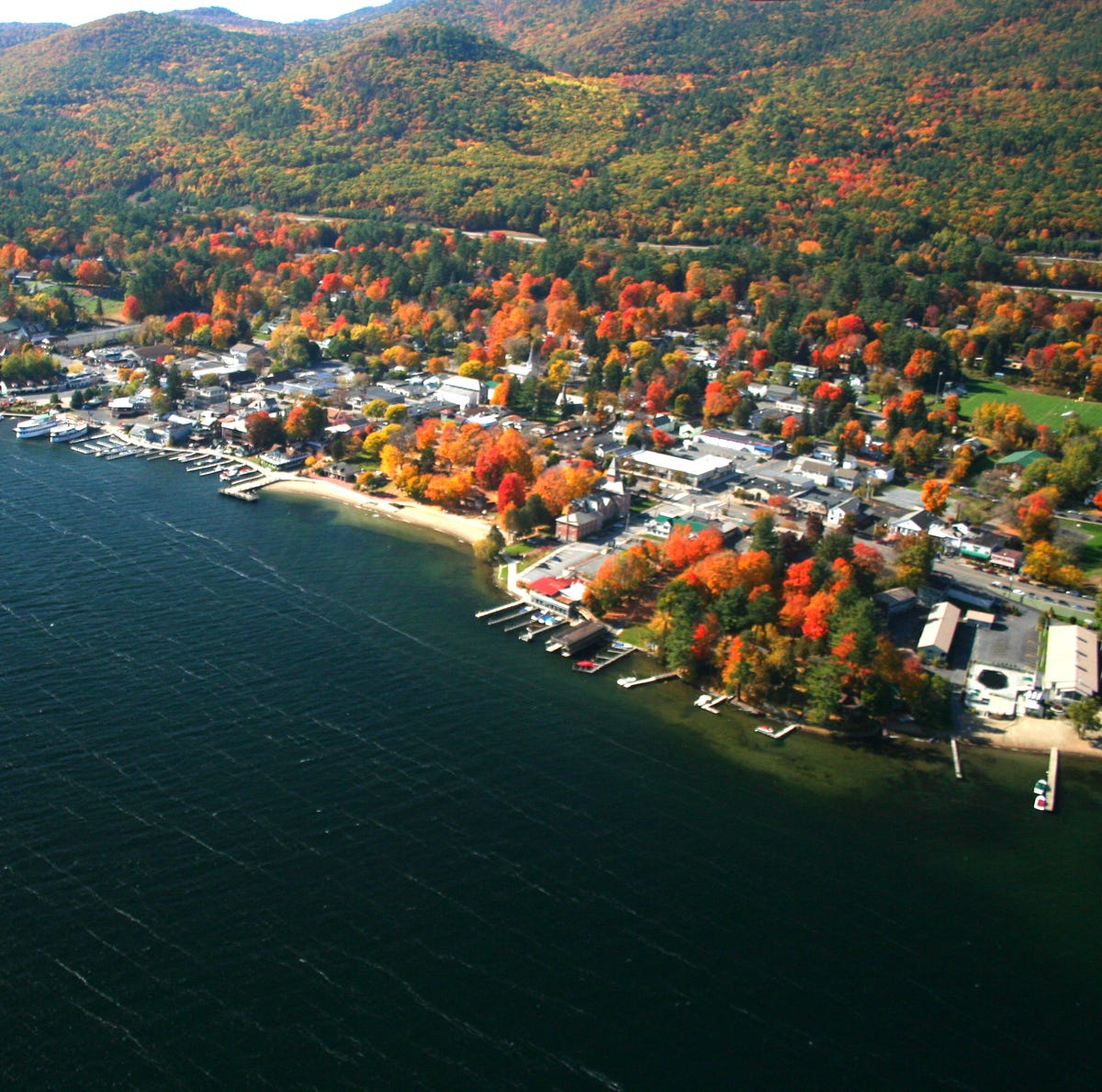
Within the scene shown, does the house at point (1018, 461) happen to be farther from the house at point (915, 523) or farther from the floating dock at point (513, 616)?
the floating dock at point (513, 616)

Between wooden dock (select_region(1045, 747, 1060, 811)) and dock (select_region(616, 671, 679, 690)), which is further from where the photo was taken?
dock (select_region(616, 671, 679, 690))

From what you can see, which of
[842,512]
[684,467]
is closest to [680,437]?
[684,467]

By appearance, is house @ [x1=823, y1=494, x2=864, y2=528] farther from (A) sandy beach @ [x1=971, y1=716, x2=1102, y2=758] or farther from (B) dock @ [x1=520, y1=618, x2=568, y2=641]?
(B) dock @ [x1=520, y1=618, x2=568, y2=641]

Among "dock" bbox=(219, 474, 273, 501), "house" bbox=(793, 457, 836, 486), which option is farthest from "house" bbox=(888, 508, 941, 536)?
"dock" bbox=(219, 474, 273, 501)

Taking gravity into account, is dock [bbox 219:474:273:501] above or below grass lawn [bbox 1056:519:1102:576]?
above

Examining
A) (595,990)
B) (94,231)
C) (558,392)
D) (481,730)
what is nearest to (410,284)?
(558,392)

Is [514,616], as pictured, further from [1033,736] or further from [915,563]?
[1033,736]
